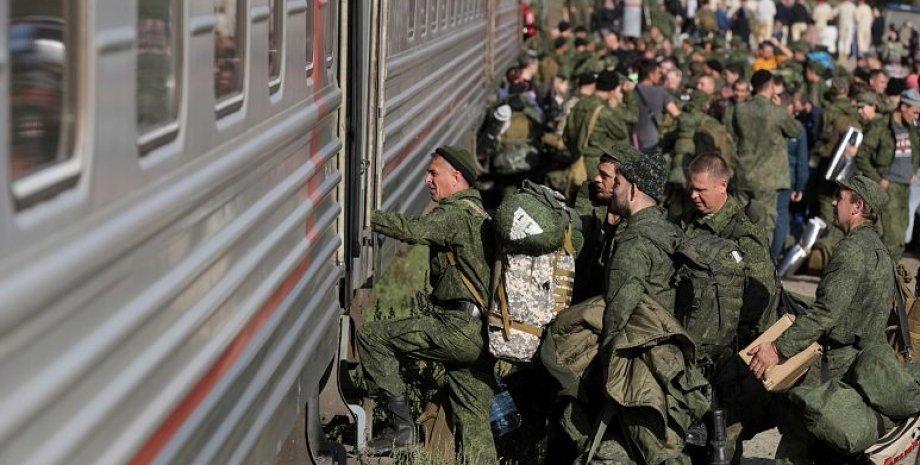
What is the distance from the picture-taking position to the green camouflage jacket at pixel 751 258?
6.06 m

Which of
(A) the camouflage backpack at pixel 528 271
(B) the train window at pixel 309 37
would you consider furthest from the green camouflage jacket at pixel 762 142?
(B) the train window at pixel 309 37

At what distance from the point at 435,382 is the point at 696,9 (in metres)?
28.9

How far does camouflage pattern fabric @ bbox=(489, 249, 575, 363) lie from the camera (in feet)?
17.7

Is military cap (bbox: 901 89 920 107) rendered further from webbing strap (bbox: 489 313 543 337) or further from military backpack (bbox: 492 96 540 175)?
webbing strap (bbox: 489 313 543 337)

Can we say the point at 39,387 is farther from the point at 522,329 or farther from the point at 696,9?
the point at 696,9

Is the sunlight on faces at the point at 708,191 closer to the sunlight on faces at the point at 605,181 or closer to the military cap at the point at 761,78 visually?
the sunlight on faces at the point at 605,181

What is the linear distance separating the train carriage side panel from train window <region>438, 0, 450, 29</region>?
623cm

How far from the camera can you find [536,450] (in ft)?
21.0

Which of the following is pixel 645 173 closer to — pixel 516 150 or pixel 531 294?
pixel 531 294

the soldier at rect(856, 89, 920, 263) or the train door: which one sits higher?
the train door

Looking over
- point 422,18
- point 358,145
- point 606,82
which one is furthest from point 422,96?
point 358,145

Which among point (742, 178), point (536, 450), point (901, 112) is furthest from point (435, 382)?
point (901, 112)

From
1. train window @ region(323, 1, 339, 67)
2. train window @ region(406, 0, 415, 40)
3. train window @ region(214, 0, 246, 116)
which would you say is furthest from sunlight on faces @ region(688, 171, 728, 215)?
train window @ region(214, 0, 246, 116)

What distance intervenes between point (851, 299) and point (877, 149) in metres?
5.62
